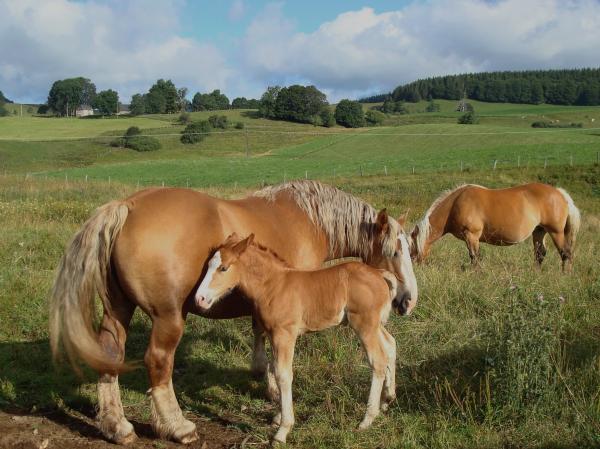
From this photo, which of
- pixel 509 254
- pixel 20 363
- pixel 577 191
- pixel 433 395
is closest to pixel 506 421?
pixel 433 395

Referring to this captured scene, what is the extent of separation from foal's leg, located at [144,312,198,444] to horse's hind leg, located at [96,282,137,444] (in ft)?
0.83

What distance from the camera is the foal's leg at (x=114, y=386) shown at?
443 centimetres

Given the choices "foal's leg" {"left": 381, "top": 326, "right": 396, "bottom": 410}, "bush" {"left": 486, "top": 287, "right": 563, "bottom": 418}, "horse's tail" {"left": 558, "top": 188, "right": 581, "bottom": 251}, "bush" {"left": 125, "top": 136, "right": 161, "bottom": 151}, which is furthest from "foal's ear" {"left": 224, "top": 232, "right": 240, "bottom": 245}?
"bush" {"left": 125, "top": 136, "right": 161, "bottom": 151}

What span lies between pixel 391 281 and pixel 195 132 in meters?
68.1

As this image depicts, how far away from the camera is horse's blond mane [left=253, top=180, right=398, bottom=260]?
17.5 feet

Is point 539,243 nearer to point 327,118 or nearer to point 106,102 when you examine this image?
point 327,118

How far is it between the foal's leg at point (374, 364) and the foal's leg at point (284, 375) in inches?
21.3

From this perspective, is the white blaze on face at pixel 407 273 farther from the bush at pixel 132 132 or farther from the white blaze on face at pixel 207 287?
the bush at pixel 132 132

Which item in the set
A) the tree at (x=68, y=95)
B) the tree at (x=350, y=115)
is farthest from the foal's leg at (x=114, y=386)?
the tree at (x=68, y=95)

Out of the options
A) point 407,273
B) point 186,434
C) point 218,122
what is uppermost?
point 218,122

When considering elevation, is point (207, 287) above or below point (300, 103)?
below

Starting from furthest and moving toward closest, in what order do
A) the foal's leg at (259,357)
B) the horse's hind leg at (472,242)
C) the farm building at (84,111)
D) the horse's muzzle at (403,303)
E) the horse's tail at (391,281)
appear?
the farm building at (84,111) → the horse's hind leg at (472,242) → the foal's leg at (259,357) → the horse's muzzle at (403,303) → the horse's tail at (391,281)

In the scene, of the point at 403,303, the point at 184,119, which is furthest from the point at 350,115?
the point at 403,303

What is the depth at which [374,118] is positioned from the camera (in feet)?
287
